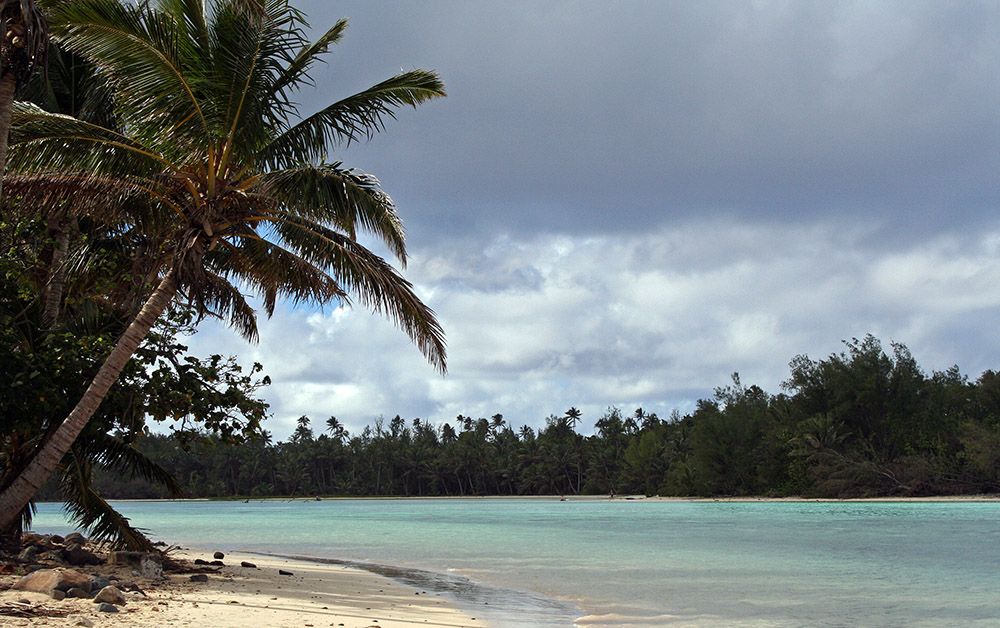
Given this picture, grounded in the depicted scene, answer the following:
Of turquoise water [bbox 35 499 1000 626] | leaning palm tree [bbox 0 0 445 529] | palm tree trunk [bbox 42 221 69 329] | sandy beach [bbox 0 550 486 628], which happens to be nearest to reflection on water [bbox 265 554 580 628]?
turquoise water [bbox 35 499 1000 626]

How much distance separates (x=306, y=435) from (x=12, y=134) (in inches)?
4371

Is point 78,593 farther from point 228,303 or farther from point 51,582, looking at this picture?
point 228,303

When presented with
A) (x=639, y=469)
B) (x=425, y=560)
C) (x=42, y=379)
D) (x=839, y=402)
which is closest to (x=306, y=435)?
(x=639, y=469)

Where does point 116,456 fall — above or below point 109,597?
above

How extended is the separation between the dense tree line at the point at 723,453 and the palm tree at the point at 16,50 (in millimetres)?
23259

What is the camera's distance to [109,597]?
7461mm

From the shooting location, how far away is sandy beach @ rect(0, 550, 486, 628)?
699 cm

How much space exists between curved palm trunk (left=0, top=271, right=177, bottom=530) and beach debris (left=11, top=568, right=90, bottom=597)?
1.79 metres

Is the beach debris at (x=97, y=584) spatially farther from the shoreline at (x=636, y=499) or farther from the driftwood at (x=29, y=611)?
the shoreline at (x=636, y=499)

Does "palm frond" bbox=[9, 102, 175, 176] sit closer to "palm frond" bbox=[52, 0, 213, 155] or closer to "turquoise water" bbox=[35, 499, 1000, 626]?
"palm frond" bbox=[52, 0, 213, 155]

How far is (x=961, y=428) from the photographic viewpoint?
183 feet

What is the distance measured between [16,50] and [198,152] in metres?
2.79

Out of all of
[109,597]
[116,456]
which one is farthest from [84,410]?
[109,597]

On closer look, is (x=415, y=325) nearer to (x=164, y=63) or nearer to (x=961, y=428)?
(x=164, y=63)
